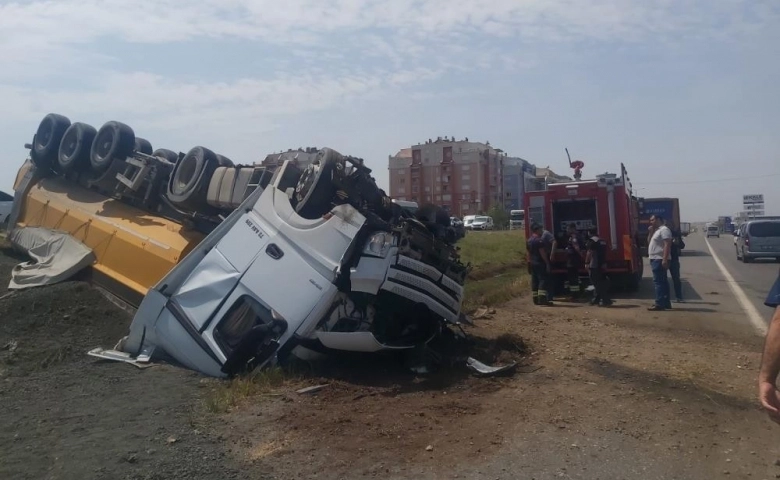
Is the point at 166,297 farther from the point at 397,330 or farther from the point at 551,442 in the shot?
the point at 551,442

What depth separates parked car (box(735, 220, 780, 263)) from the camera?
91.2 ft

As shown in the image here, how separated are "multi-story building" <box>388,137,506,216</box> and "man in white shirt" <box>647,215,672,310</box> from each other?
10.8m

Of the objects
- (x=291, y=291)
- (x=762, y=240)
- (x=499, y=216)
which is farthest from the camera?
(x=499, y=216)

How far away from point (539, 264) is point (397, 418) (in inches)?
348

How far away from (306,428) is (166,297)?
292cm

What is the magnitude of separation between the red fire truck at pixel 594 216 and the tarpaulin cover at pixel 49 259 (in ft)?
30.0

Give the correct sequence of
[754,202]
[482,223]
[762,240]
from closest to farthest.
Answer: [762,240] → [482,223] → [754,202]

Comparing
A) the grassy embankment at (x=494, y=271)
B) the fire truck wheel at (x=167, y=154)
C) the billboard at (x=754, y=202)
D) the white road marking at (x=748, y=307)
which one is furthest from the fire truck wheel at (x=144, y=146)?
the billboard at (x=754, y=202)

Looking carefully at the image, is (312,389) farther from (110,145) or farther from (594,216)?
(594,216)

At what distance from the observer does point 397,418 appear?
252 inches

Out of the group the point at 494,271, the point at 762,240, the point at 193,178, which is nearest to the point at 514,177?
the point at 762,240

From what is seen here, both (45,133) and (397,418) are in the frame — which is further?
(45,133)

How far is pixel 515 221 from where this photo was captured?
56406 millimetres

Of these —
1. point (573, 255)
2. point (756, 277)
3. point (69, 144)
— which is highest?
point (69, 144)
